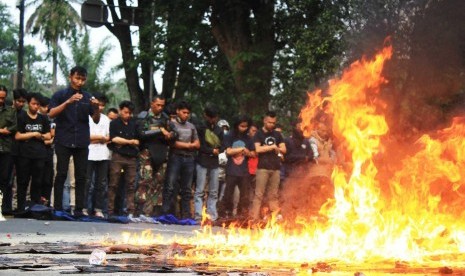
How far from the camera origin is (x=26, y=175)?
1432 cm

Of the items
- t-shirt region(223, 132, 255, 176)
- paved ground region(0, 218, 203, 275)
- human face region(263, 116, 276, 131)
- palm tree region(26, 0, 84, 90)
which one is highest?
palm tree region(26, 0, 84, 90)

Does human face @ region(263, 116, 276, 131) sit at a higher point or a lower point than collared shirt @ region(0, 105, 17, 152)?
higher

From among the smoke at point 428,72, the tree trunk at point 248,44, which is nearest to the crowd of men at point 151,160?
the smoke at point 428,72

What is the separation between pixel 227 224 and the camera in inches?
583

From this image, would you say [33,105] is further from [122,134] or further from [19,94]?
[122,134]

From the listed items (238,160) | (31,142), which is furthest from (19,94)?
(238,160)

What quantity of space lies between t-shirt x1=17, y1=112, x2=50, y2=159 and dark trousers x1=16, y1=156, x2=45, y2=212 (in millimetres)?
81

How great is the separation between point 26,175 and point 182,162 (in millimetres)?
2536

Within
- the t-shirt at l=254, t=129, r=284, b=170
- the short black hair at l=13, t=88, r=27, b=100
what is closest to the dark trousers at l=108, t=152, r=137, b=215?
the short black hair at l=13, t=88, r=27, b=100

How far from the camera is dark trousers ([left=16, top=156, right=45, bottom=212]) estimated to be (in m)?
14.2

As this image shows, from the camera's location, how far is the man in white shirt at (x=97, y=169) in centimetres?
1480

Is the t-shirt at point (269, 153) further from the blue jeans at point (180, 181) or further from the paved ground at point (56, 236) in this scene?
the paved ground at point (56, 236)

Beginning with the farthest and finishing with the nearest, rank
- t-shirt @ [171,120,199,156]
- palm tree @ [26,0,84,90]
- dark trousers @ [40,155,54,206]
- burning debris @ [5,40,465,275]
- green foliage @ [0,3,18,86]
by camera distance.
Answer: green foliage @ [0,3,18,86], palm tree @ [26,0,84,90], t-shirt @ [171,120,199,156], dark trousers @ [40,155,54,206], burning debris @ [5,40,465,275]

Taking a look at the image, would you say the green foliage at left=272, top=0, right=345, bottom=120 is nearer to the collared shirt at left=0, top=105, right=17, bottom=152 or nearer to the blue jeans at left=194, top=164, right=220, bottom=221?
the blue jeans at left=194, top=164, right=220, bottom=221
